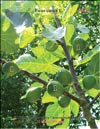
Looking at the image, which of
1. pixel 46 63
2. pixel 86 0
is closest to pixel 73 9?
pixel 46 63

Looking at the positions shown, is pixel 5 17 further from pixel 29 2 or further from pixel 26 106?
pixel 26 106

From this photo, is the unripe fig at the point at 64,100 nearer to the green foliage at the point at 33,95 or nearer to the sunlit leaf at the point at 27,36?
the green foliage at the point at 33,95

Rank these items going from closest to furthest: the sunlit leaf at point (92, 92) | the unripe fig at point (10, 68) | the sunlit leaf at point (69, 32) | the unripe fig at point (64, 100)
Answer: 1. the unripe fig at point (10, 68)
2. the unripe fig at point (64, 100)
3. the sunlit leaf at point (69, 32)
4. the sunlit leaf at point (92, 92)

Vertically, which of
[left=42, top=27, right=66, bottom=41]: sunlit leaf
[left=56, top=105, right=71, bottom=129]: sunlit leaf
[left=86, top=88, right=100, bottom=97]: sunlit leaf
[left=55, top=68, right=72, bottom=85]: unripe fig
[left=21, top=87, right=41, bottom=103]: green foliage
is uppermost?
[left=42, top=27, right=66, bottom=41]: sunlit leaf

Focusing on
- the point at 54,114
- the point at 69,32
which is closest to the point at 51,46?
the point at 69,32

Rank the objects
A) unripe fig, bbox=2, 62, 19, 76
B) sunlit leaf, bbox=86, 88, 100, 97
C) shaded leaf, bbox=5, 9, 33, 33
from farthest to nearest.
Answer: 1. sunlit leaf, bbox=86, 88, 100, 97
2. unripe fig, bbox=2, 62, 19, 76
3. shaded leaf, bbox=5, 9, 33, 33

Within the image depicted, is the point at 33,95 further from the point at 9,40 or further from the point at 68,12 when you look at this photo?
the point at 68,12

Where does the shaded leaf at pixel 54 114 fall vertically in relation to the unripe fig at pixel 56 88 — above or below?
below

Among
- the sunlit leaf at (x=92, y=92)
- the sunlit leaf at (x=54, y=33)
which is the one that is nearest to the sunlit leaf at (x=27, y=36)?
the sunlit leaf at (x=54, y=33)

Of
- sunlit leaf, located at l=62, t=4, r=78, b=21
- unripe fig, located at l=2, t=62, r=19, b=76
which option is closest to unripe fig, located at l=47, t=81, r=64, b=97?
unripe fig, located at l=2, t=62, r=19, b=76

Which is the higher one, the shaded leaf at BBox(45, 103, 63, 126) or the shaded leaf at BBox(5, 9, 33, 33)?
the shaded leaf at BBox(5, 9, 33, 33)

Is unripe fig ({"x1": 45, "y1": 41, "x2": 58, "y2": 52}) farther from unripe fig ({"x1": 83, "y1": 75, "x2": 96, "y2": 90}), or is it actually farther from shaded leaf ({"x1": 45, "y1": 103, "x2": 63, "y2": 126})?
shaded leaf ({"x1": 45, "y1": 103, "x2": 63, "y2": 126})

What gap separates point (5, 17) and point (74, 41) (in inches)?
14.8

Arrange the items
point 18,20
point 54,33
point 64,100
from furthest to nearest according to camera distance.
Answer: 1. point 64,100
2. point 54,33
3. point 18,20
